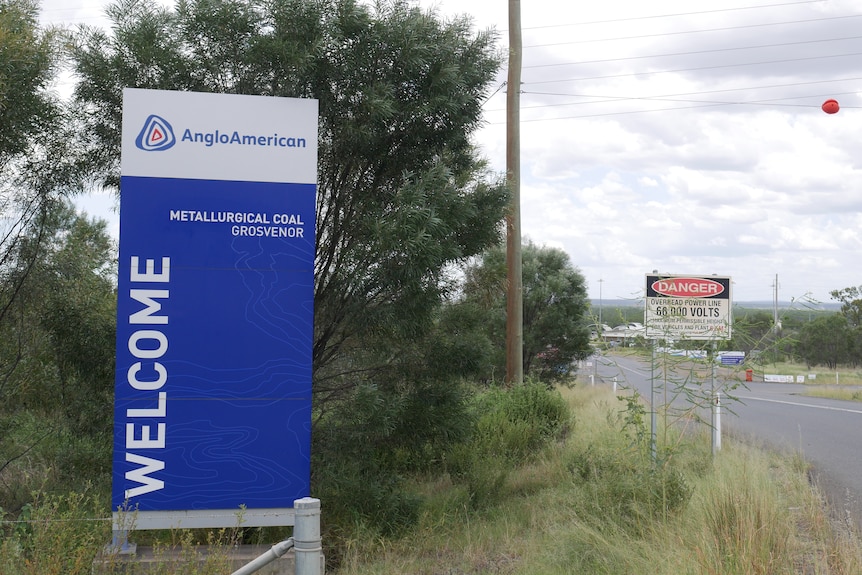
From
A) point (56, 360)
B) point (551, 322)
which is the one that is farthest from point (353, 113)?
point (551, 322)

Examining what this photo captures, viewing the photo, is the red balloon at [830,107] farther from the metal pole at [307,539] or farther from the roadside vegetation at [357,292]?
the metal pole at [307,539]

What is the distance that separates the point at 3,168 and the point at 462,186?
14.7 feet

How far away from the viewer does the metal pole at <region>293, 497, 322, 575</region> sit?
146 inches

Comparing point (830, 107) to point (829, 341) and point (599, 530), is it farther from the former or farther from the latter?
point (829, 341)

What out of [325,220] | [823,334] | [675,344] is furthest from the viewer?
[823,334]

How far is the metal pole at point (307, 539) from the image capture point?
3699 mm

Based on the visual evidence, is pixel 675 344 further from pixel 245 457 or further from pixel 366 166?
pixel 245 457

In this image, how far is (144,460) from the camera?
19.9 feet

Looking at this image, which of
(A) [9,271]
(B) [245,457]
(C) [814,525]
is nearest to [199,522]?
(B) [245,457]

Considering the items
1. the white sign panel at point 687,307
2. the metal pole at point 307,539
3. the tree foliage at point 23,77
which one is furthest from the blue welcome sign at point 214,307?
the white sign panel at point 687,307

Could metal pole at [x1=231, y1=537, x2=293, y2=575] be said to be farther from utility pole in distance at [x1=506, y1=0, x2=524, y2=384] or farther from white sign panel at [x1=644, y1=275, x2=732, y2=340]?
utility pole in distance at [x1=506, y1=0, x2=524, y2=384]

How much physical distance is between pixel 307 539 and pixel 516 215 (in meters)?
11.3

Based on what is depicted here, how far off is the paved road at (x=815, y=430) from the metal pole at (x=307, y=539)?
13.6ft

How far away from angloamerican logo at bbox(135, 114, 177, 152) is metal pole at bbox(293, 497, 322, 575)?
11.3ft
